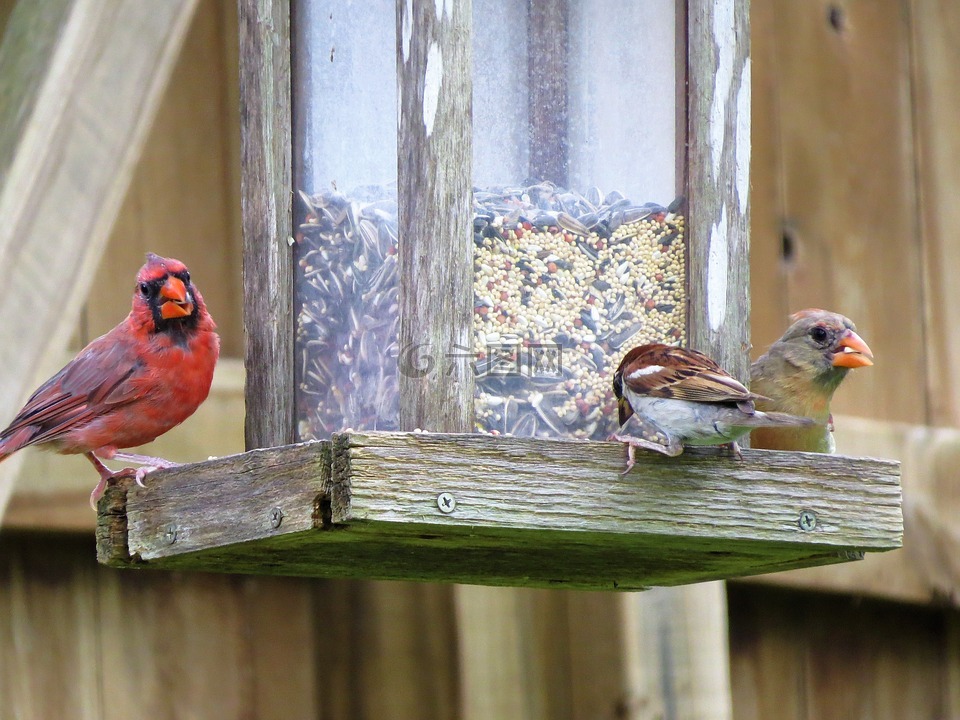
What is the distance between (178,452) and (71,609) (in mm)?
501

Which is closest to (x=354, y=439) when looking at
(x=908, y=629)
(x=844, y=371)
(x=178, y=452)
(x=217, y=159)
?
(x=178, y=452)

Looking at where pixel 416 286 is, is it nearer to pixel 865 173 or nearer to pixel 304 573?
pixel 304 573

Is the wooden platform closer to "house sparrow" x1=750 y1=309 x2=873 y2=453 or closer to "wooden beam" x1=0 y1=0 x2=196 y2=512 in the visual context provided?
"wooden beam" x1=0 y1=0 x2=196 y2=512

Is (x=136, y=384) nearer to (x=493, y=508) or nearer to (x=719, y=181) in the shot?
(x=493, y=508)

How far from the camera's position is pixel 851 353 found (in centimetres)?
427

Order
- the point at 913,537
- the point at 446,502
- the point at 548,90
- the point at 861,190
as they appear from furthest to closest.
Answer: the point at 861,190 → the point at 913,537 → the point at 548,90 → the point at 446,502

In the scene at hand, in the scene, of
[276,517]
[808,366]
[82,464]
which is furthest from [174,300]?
[808,366]

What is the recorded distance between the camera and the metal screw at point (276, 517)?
9.80ft

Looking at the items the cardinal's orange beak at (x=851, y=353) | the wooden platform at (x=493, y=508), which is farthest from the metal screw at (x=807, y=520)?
the cardinal's orange beak at (x=851, y=353)

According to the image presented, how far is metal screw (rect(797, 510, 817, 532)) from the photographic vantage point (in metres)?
3.24

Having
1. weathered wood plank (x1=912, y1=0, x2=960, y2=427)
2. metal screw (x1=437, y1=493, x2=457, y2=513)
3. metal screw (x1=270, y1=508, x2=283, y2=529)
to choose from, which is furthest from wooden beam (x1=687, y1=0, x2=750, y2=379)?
weathered wood plank (x1=912, y1=0, x2=960, y2=427)

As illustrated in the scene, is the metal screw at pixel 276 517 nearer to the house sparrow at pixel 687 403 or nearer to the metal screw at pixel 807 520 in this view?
the house sparrow at pixel 687 403

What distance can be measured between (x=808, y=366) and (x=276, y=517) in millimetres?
1900

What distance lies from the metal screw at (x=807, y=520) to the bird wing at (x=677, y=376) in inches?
10.1
